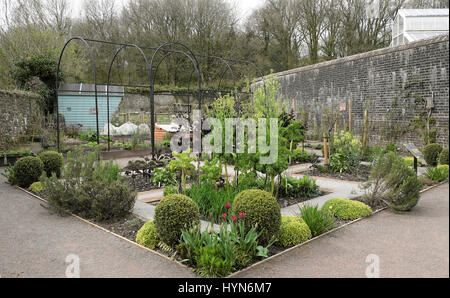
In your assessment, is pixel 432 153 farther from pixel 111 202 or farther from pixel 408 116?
pixel 111 202

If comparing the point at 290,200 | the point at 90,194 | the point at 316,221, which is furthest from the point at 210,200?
the point at 90,194

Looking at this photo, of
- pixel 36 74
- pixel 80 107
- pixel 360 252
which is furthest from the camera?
pixel 80 107

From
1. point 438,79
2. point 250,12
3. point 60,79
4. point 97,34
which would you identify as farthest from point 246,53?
point 438,79

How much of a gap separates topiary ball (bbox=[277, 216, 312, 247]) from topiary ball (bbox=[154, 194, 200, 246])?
3.32 ft

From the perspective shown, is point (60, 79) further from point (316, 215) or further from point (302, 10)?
point (316, 215)

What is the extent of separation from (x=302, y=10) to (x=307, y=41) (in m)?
2.18

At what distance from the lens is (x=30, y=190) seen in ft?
22.8

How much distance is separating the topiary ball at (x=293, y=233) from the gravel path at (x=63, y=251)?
122cm

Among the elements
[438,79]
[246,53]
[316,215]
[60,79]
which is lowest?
[316,215]

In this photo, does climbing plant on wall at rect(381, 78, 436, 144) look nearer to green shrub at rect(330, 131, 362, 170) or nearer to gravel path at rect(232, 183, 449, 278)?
green shrub at rect(330, 131, 362, 170)

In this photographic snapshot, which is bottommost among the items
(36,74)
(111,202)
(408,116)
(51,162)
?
(111,202)

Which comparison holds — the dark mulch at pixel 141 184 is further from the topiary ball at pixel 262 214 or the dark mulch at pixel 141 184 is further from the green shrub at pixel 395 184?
the green shrub at pixel 395 184

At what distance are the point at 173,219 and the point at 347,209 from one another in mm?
2646

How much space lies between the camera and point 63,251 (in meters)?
3.75
